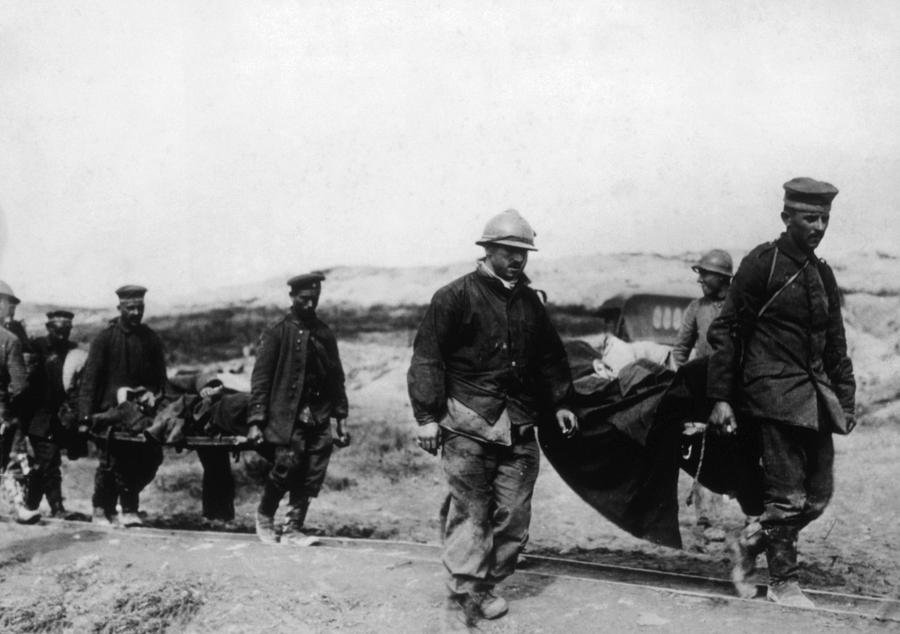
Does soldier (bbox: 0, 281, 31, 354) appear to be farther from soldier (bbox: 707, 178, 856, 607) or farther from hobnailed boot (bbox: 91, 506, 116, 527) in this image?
soldier (bbox: 707, 178, 856, 607)

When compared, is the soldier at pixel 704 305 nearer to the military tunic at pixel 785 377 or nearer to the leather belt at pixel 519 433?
the military tunic at pixel 785 377

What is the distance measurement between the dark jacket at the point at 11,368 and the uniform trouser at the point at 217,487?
1.61m

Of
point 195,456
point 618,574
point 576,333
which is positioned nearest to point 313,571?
point 618,574

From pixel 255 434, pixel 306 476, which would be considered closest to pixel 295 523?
pixel 306 476

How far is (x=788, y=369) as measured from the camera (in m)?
4.65

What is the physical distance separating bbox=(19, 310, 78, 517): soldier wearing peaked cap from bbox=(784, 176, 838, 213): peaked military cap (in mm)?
6503

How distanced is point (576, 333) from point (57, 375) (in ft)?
40.6

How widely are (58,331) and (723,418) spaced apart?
6.38 metres

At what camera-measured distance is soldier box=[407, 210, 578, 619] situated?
4.78m

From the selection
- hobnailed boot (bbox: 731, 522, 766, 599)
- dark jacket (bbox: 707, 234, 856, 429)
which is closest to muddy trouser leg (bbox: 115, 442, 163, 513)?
hobnailed boot (bbox: 731, 522, 766, 599)

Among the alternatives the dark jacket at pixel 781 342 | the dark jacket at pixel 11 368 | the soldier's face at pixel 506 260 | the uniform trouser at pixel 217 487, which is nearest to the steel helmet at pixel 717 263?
the dark jacket at pixel 781 342

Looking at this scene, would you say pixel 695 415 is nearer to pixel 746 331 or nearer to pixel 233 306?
pixel 746 331

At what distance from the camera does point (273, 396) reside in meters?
7.03

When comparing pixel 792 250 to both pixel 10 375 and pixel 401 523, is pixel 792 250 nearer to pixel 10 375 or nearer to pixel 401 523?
pixel 401 523
